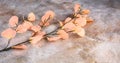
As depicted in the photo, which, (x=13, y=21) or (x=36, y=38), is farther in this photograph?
(x=13, y=21)

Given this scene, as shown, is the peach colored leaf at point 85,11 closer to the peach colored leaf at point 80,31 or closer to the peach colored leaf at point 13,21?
the peach colored leaf at point 80,31

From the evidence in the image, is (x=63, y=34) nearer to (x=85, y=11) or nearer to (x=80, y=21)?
(x=80, y=21)

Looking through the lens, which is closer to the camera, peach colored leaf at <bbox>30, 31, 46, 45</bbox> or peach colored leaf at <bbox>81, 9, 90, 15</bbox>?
peach colored leaf at <bbox>30, 31, 46, 45</bbox>

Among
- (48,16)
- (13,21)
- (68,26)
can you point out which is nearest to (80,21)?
(68,26)

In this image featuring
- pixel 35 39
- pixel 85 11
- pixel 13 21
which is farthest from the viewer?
pixel 85 11

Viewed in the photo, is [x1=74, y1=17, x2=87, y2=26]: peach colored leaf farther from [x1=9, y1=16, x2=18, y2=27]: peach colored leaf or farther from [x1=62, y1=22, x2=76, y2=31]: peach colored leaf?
[x1=9, y1=16, x2=18, y2=27]: peach colored leaf

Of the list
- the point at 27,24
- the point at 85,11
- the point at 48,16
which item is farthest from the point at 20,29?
the point at 85,11

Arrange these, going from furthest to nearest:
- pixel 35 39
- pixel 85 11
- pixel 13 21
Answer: pixel 85 11
pixel 13 21
pixel 35 39

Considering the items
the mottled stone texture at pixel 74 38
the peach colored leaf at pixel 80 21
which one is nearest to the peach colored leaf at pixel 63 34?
the mottled stone texture at pixel 74 38

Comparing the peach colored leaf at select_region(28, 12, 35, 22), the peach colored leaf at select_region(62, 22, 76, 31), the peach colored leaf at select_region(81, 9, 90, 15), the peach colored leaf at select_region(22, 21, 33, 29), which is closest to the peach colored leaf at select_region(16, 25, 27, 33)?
the peach colored leaf at select_region(22, 21, 33, 29)
